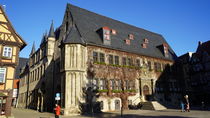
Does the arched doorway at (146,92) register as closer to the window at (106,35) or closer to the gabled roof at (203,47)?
the window at (106,35)

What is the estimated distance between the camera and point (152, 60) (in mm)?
34750

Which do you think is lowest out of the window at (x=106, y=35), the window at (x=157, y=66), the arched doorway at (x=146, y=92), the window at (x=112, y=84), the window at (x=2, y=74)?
the arched doorway at (x=146, y=92)

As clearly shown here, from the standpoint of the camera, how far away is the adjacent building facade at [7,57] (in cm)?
2127

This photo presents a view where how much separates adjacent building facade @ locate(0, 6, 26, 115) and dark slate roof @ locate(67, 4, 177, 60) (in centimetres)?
901

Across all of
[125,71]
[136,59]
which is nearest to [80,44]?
[125,71]

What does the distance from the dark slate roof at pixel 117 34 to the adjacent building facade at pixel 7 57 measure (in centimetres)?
901

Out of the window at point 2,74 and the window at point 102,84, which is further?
the window at point 102,84

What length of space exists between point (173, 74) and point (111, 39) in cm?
1594

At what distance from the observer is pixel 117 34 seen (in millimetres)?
33094

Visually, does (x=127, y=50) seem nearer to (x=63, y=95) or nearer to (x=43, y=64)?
(x=63, y=95)

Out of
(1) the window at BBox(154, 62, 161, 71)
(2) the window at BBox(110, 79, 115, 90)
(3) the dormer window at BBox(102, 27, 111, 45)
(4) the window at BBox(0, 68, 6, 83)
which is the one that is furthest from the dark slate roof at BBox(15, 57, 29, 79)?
(1) the window at BBox(154, 62, 161, 71)

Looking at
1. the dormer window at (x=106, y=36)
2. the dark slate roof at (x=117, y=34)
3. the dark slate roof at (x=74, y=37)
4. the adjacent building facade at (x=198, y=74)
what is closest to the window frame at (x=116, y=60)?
the dark slate roof at (x=117, y=34)

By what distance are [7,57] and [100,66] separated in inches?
481

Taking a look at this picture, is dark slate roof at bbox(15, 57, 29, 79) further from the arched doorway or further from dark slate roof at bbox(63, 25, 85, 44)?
the arched doorway
